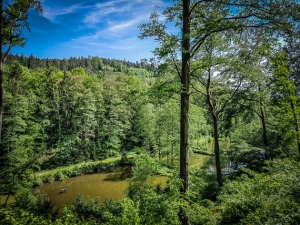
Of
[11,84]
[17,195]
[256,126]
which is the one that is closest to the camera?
[17,195]

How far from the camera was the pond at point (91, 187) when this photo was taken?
1656 centimetres

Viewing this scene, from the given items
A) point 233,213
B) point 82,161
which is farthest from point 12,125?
point 233,213

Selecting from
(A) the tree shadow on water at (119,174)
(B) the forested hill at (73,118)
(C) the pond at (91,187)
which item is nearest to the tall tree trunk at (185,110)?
(C) the pond at (91,187)

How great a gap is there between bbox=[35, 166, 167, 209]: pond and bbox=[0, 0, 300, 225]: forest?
159 centimetres

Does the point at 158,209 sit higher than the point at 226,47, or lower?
lower

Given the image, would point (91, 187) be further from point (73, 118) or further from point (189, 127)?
point (189, 127)

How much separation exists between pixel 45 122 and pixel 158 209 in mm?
28001

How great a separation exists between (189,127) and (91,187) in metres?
14.5

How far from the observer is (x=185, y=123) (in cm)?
511

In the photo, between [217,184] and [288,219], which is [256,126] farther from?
[288,219]

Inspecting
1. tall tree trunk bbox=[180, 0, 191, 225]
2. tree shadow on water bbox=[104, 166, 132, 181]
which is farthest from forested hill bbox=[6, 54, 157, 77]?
tall tree trunk bbox=[180, 0, 191, 225]

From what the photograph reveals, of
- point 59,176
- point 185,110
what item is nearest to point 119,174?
point 59,176

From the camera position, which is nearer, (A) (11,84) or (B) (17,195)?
(B) (17,195)

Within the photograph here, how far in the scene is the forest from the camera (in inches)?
174
